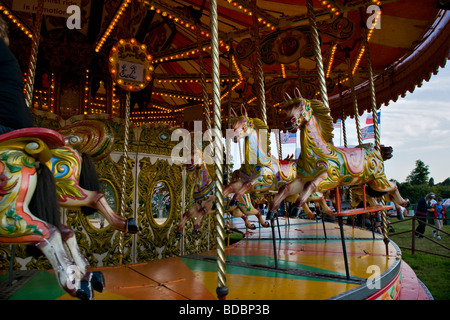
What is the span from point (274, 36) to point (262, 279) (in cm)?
484

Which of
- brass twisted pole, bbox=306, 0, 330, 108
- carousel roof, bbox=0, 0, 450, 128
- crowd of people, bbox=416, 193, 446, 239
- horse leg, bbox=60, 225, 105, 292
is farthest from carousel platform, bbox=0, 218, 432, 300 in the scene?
crowd of people, bbox=416, 193, 446, 239

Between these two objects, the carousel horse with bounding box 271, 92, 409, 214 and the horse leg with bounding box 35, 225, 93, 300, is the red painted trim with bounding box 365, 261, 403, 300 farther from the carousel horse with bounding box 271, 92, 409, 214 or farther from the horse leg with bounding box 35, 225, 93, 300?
the horse leg with bounding box 35, 225, 93, 300

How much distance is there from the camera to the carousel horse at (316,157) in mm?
2762

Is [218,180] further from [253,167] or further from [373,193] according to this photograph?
[373,193]

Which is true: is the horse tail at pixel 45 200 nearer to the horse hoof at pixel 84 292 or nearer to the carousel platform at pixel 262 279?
the horse hoof at pixel 84 292

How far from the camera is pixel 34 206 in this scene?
1.47 meters

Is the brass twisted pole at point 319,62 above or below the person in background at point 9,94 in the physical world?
above

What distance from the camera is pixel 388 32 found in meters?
6.75

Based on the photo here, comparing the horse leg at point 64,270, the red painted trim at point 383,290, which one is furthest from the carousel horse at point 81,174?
the red painted trim at point 383,290

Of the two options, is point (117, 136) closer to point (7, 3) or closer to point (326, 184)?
point (326, 184)

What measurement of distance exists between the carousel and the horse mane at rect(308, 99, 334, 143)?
0.04ft

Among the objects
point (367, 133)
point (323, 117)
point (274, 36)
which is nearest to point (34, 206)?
point (323, 117)

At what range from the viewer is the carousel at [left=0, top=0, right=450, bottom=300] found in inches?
65.9
